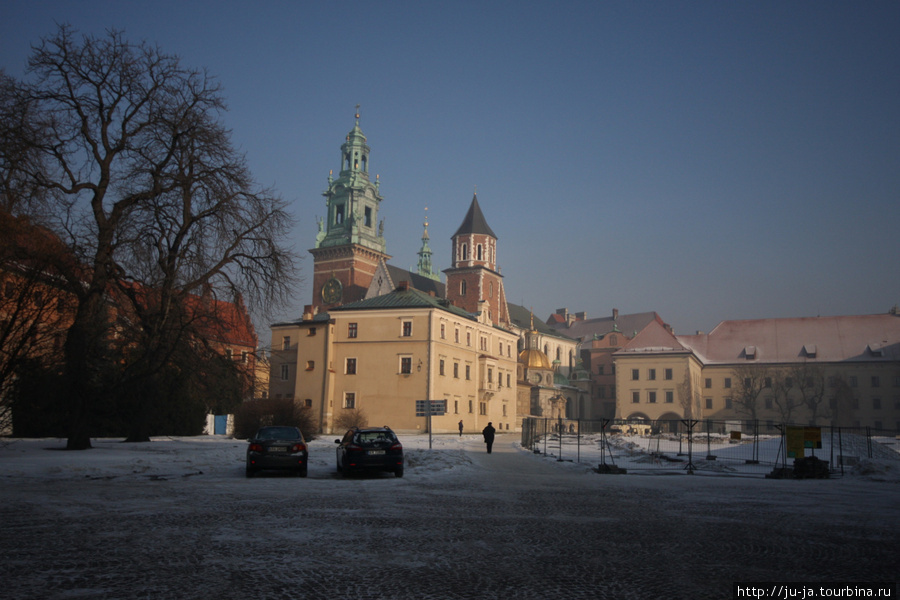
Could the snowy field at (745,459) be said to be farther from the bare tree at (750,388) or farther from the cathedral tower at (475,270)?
the bare tree at (750,388)

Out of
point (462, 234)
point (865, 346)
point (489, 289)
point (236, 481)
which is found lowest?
point (236, 481)

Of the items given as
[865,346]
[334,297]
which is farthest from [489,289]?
[865,346]

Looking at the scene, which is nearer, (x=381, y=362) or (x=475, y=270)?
(x=381, y=362)

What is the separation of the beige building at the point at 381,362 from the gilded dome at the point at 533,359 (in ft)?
108

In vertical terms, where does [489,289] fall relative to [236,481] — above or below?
above

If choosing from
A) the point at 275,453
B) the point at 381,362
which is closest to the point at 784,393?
the point at 381,362

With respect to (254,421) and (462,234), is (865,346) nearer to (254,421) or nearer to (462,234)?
(462,234)

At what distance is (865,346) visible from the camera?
9075 cm

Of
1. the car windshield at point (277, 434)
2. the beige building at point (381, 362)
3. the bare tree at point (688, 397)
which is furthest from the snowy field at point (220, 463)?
the bare tree at point (688, 397)

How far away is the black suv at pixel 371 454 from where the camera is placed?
20.2m

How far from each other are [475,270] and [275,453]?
229 ft

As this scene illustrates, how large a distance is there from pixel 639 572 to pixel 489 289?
83510 millimetres

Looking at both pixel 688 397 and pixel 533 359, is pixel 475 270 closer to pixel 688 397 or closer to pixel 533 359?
pixel 533 359

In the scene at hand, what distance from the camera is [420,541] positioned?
924cm
